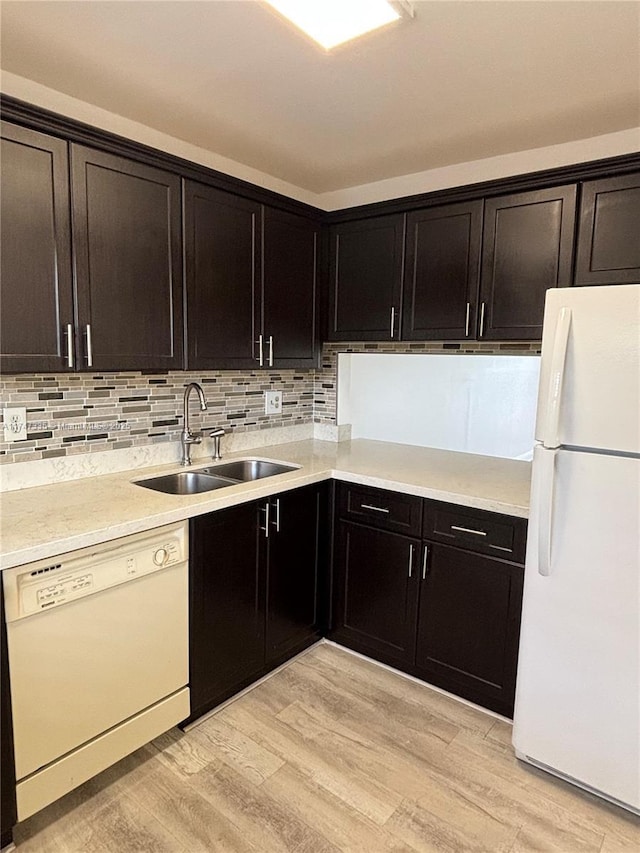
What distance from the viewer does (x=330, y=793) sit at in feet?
5.91

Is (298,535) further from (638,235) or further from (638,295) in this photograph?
(638,235)

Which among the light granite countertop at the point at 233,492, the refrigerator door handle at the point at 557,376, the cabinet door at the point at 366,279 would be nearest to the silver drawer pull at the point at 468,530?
the light granite countertop at the point at 233,492

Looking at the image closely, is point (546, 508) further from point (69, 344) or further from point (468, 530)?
point (69, 344)

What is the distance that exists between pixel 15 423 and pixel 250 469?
1.10m

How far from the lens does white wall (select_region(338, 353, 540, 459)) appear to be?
2689 mm

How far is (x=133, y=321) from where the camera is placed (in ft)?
6.64

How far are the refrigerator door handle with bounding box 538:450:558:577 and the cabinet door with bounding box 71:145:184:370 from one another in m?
1.46

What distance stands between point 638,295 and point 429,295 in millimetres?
1096

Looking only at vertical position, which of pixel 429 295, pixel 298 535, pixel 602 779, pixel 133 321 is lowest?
pixel 602 779

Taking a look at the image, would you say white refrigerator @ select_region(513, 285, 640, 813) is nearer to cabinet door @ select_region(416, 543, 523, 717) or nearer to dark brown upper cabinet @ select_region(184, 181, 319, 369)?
cabinet door @ select_region(416, 543, 523, 717)

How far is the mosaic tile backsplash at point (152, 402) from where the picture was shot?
6.70ft

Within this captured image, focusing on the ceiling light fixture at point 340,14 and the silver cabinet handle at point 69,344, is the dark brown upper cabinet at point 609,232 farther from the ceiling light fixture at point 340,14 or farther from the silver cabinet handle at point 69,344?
the silver cabinet handle at point 69,344

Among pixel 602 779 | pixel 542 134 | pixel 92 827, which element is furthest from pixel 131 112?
pixel 602 779

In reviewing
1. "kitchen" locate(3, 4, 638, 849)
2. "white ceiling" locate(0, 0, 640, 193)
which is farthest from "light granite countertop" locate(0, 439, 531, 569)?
"white ceiling" locate(0, 0, 640, 193)
